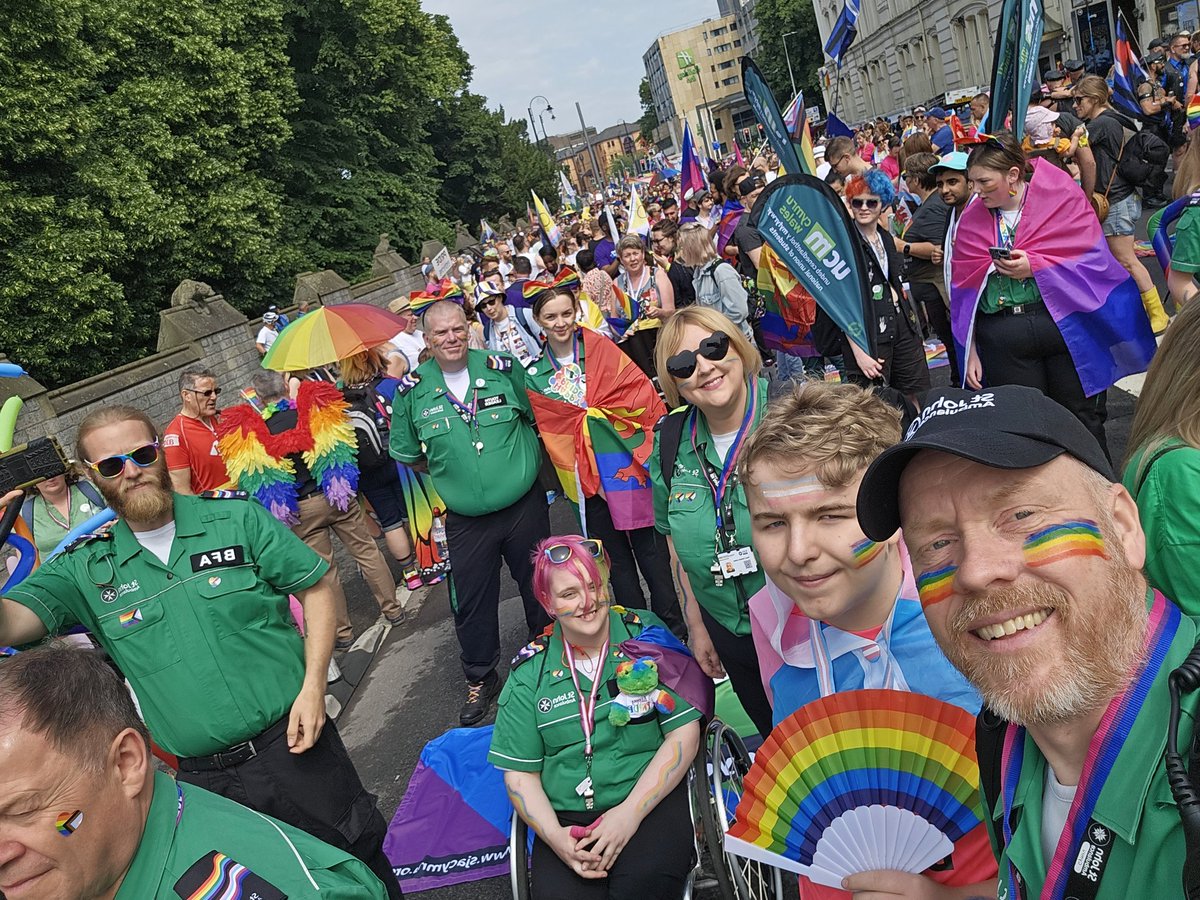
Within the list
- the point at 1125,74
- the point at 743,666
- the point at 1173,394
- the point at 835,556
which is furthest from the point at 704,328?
the point at 1125,74

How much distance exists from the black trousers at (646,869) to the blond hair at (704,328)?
1.62 m

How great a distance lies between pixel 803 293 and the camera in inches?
234

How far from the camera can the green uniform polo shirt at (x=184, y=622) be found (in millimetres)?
3023

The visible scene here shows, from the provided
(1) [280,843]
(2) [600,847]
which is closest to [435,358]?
(2) [600,847]

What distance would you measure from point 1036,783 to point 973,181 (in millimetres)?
4104

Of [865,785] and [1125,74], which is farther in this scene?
[1125,74]

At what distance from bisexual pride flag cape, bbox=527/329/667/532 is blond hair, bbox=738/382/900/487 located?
9.07 feet

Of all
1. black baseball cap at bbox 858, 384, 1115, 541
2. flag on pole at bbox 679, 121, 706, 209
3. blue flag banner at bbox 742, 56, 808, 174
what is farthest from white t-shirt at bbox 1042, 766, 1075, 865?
flag on pole at bbox 679, 121, 706, 209

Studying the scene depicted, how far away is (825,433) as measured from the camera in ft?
7.41

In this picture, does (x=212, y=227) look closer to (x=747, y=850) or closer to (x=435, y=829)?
(x=435, y=829)

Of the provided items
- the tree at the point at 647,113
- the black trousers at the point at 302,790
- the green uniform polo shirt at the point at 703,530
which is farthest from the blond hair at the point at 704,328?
the tree at the point at 647,113

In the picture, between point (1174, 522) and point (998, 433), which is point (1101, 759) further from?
point (1174, 522)

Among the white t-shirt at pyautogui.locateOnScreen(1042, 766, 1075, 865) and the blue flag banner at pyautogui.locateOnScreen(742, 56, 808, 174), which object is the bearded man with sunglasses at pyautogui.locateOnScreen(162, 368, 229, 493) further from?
the white t-shirt at pyautogui.locateOnScreen(1042, 766, 1075, 865)

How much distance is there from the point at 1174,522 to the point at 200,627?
2876 millimetres
